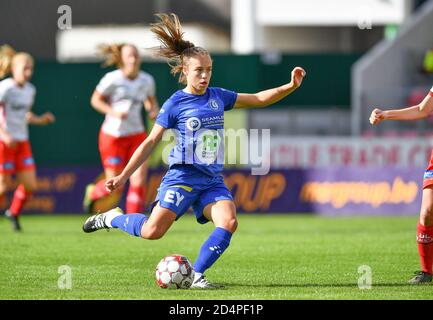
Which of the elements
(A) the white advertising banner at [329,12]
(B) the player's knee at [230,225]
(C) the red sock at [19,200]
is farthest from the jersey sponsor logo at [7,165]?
(A) the white advertising banner at [329,12]

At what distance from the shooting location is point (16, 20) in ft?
89.9

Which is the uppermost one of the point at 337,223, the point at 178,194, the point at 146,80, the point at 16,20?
the point at 16,20

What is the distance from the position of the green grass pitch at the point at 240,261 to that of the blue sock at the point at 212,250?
0.25m

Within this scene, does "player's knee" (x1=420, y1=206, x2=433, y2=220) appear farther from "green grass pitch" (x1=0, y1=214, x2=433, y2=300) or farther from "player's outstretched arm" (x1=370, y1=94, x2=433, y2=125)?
"player's outstretched arm" (x1=370, y1=94, x2=433, y2=125)

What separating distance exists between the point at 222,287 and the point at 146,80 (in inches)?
244

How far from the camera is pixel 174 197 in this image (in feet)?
29.7

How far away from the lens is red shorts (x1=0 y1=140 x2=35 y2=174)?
15.3m

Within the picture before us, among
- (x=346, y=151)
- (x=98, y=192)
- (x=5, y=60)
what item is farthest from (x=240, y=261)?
(x=346, y=151)

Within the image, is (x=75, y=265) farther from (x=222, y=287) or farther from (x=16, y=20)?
(x=16, y=20)

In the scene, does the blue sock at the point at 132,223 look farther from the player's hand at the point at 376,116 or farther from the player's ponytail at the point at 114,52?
the player's ponytail at the point at 114,52

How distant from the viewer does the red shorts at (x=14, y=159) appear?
15.3 meters

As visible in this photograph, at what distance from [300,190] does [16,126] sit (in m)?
5.85
